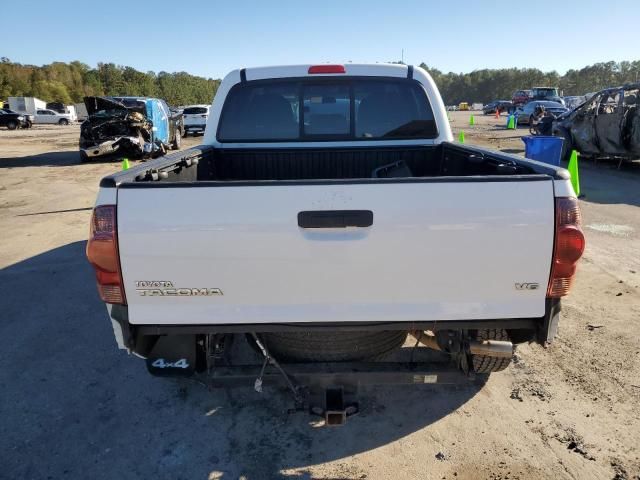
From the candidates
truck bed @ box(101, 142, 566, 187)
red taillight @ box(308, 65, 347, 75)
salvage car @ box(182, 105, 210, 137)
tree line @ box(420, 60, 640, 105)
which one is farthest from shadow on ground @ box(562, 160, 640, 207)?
tree line @ box(420, 60, 640, 105)

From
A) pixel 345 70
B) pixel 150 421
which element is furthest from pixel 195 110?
pixel 150 421

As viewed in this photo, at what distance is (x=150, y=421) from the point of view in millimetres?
3092

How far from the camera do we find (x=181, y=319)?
227 centimetres

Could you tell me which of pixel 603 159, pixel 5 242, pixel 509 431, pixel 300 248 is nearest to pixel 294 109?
pixel 300 248

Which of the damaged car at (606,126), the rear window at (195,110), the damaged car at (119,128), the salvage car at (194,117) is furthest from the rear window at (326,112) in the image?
the rear window at (195,110)

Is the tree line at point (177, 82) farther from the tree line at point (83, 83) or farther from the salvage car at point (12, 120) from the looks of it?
the salvage car at point (12, 120)

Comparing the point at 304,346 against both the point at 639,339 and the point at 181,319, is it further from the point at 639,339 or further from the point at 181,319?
the point at 639,339

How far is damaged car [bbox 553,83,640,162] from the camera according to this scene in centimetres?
1218

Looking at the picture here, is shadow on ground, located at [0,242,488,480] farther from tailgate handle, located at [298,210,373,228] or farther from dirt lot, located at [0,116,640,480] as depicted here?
tailgate handle, located at [298,210,373,228]

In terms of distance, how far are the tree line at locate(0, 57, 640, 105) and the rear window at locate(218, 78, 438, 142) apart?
69205 mm

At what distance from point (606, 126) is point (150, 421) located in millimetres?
14158

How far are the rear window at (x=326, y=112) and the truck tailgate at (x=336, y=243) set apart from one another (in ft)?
6.71

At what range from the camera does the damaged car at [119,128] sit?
1631cm

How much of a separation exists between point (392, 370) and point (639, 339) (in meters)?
2.82
